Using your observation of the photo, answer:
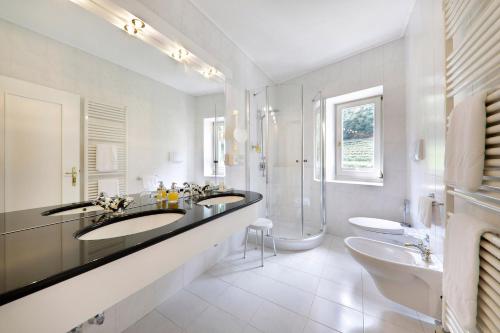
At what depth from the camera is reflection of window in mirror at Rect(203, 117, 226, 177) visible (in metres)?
1.86

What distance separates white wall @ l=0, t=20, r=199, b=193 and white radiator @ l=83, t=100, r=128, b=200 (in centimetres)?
4

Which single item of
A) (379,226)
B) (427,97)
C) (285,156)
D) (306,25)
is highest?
(306,25)

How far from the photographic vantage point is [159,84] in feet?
4.85

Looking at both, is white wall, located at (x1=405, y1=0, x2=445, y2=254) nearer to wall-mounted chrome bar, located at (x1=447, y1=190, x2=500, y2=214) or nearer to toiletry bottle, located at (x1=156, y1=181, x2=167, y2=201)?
wall-mounted chrome bar, located at (x1=447, y1=190, x2=500, y2=214)

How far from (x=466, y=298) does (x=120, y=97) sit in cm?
187

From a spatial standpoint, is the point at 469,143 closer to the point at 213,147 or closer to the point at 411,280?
the point at 411,280

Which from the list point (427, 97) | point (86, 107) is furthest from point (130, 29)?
point (427, 97)

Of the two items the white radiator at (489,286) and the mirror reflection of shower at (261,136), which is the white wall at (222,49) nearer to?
the mirror reflection of shower at (261,136)

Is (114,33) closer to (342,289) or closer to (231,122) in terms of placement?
(231,122)

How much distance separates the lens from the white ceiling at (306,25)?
187cm

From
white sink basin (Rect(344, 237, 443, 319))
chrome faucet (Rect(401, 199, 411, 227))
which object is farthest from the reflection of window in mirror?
chrome faucet (Rect(401, 199, 411, 227))

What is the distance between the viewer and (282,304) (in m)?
1.61

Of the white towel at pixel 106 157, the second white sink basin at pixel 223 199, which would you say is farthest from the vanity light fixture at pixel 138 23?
the second white sink basin at pixel 223 199

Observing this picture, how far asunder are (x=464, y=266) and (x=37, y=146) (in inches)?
72.7
